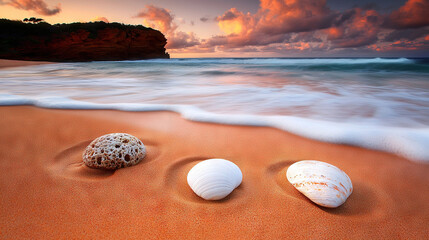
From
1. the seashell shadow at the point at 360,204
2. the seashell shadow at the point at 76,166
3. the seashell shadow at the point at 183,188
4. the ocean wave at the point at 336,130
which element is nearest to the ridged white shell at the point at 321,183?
the seashell shadow at the point at 360,204

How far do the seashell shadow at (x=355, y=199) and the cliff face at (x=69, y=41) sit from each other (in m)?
41.6

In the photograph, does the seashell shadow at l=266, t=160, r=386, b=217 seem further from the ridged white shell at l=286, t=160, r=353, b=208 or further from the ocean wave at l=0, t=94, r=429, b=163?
the ocean wave at l=0, t=94, r=429, b=163

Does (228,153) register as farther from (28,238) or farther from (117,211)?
(28,238)

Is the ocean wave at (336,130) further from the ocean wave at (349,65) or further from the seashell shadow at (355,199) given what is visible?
the ocean wave at (349,65)

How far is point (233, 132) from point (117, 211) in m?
1.32

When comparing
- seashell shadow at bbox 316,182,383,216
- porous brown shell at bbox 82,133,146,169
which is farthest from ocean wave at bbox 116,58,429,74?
porous brown shell at bbox 82,133,146,169

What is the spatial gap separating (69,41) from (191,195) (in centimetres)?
4182

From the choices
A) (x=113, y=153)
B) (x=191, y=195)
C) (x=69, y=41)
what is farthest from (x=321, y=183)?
(x=69, y=41)

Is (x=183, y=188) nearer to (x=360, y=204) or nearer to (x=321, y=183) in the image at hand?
(x=321, y=183)

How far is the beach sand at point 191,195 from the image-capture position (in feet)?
3.19

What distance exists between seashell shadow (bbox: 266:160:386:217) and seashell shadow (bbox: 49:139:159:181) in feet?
3.19

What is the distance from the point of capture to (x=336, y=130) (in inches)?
81.6

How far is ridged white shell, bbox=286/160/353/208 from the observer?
108 cm

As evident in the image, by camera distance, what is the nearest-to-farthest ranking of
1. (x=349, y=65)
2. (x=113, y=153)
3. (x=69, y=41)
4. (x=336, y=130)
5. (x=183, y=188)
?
(x=183, y=188)
(x=113, y=153)
(x=336, y=130)
(x=349, y=65)
(x=69, y=41)
